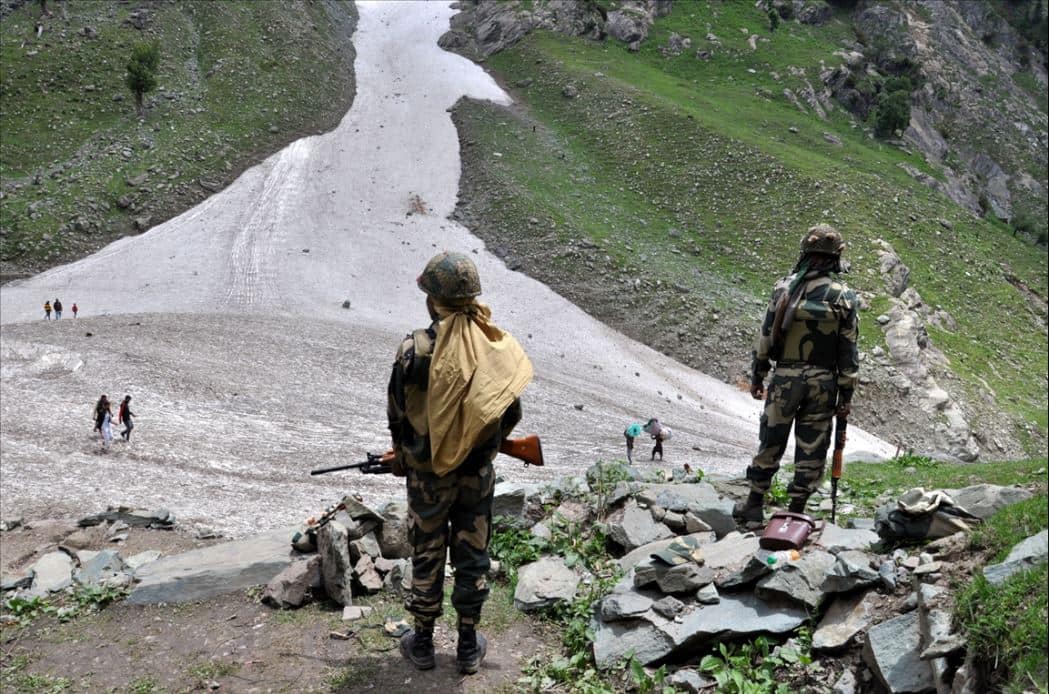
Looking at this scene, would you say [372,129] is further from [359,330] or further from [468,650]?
[468,650]

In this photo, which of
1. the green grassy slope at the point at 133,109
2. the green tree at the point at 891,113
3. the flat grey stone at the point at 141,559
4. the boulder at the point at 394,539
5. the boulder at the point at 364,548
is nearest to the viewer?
the boulder at the point at 364,548

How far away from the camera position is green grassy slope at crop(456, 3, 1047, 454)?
38.5 m

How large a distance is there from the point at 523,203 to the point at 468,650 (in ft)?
140

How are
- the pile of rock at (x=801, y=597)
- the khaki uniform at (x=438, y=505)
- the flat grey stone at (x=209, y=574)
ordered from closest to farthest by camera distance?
the pile of rock at (x=801, y=597), the khaki uniform at (x=438, y=505), the flat grey stone at (x=209, y=574)

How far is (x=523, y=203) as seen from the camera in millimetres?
47938

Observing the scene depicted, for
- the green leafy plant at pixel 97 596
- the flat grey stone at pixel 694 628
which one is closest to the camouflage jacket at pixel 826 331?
the flat grey stone at pixel 694 628

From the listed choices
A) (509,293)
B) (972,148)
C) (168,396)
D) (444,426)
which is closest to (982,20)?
(972,148)

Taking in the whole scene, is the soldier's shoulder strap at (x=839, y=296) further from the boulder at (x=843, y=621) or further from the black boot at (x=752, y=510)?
the boulder at (x=843, y=621)

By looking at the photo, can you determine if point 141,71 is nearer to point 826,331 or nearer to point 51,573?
point 51,573

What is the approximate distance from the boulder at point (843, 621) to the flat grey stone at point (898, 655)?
274mm

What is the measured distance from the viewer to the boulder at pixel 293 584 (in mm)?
8938

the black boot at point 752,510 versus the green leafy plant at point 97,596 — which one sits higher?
the black boot at point 752,510

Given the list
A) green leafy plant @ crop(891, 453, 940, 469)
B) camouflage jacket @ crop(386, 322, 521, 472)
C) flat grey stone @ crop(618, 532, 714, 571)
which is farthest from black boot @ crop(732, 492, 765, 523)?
green leafy plant @ crop(891, 453, 940, 469)

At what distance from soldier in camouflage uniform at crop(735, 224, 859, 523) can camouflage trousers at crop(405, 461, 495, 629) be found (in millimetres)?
3666
